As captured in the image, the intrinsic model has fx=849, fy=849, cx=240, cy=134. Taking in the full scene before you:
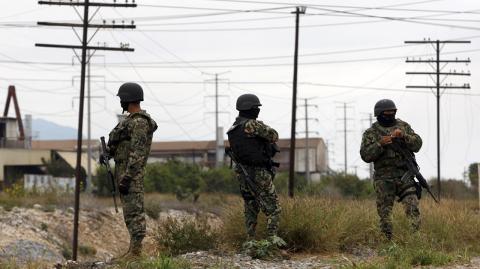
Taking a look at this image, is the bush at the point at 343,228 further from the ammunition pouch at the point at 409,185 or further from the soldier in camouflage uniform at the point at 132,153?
the soldier in camouflage uniform at the point at 132,153

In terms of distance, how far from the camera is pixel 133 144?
31.5ft

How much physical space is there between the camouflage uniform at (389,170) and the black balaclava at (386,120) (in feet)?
0.16

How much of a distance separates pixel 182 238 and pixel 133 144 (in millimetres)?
2412

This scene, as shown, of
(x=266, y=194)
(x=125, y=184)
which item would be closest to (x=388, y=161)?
(x=266, y=194)

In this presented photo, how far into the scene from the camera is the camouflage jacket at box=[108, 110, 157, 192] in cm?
962

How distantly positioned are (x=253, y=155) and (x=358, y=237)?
2.38 m

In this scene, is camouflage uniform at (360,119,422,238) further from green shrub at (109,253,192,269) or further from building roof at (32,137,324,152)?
building roof at (32,137,324,152)

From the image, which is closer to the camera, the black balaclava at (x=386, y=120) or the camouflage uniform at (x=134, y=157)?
the camouflage uniform at (x=134, y=157)

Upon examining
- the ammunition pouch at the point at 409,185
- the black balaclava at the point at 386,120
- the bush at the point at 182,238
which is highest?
the black balaclava at the point at 386,120

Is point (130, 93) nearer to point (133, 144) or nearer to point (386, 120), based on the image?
point (133, 144)

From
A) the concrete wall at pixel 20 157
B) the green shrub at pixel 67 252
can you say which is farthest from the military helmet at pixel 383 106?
the concrete wall at pixel 20 157

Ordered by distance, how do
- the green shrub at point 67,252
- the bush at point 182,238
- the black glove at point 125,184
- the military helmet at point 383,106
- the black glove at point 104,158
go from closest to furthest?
1. the black glove at point 125,184
2. the black glove at point 104,158
3. the military helmet at point 383,106
4. the bush at point 182,238
5. the green shrub at point 67,252

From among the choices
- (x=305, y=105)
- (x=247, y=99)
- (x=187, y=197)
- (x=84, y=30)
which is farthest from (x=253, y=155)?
(x=305, y=105)

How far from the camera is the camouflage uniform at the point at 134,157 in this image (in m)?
9.62
